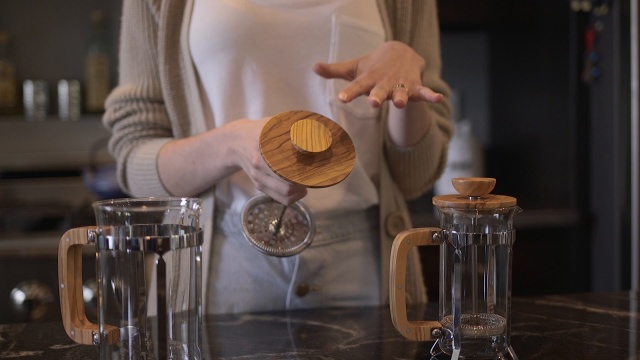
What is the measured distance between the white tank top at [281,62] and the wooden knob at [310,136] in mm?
330

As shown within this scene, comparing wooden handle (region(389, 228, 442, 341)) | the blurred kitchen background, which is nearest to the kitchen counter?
wooden handle (region(389, 228, 442, 341))

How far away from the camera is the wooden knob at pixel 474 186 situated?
2.68 ft

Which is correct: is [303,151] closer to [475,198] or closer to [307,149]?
[307,149]

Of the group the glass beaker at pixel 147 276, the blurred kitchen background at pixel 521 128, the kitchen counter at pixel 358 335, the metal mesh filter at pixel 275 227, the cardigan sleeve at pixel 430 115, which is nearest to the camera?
the glass beaker at pixel 147 276

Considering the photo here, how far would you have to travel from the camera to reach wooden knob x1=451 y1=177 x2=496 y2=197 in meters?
0.82

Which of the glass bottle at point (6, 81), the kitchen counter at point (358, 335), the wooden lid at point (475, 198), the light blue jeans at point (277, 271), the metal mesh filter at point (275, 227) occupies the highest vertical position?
the glass bottle at point (6, 81)

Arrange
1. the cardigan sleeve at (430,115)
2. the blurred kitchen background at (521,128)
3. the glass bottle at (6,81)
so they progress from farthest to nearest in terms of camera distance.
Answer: the glass bottle at (6,81), the blurred kitchen background at (521,128), the cardigan sleeve at (430,115)

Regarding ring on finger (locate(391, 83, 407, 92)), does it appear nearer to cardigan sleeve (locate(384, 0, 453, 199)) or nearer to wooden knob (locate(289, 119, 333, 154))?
wooden knob (locate(289, 119, 333, 154))

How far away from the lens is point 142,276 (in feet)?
2.64

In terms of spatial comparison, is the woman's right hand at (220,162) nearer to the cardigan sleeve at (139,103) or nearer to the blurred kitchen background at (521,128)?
the cardigan sleeve at (139,103)

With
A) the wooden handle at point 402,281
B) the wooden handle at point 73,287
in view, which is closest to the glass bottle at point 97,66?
the wooden handle at point 73,287

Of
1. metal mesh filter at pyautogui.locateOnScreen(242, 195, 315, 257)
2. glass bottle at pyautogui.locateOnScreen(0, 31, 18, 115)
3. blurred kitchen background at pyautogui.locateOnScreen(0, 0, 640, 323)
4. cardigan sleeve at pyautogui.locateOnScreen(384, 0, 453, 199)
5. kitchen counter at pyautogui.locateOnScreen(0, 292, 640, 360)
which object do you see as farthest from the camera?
glass bottle at pyautogui.locateOnScreen(0, 31, 18, 115)

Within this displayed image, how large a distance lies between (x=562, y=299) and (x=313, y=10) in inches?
21.8

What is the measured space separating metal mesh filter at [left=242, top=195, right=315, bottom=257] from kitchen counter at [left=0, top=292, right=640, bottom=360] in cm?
9
